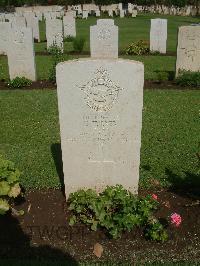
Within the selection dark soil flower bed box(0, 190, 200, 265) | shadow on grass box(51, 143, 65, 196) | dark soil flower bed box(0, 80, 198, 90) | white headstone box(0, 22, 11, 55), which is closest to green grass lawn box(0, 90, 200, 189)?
shadow on grass box(51, 143, 65, 196)

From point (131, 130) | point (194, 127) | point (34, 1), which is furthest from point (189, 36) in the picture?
point (34, 1)

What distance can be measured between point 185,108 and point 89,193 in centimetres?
529

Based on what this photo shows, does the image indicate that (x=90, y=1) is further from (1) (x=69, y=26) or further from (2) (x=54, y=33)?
(2) (x=54, y=33)

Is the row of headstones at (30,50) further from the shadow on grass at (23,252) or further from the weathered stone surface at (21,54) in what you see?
the shadow on grass at (23,252)

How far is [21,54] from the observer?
11.9 m

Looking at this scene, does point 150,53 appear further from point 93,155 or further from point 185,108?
point 93,155

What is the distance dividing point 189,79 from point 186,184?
20.9ft

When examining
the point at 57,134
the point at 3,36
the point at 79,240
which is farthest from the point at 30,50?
the point at 79,240

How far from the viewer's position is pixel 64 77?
4203mm

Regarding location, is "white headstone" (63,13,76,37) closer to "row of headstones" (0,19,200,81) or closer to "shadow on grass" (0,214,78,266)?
"row of headstones" (0,19,200,81)

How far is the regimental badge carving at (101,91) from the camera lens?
4.20 meters

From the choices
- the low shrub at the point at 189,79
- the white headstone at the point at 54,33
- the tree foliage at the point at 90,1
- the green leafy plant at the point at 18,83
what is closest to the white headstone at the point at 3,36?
the white headstone at the point at 54,33

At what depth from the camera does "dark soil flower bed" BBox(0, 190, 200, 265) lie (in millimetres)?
4090

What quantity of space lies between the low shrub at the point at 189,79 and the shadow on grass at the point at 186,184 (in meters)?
5.95
